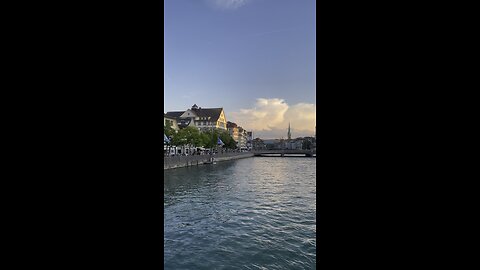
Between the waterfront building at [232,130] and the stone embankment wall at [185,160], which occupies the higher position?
the waterfront building at [232,130]

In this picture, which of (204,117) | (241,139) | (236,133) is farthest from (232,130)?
(204,117)

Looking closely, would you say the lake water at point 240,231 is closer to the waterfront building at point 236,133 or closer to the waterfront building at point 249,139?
the waterfront building at point 236,133

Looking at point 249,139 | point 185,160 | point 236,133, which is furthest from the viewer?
point 249,139

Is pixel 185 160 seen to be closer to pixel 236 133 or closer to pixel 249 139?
pixel 236 133

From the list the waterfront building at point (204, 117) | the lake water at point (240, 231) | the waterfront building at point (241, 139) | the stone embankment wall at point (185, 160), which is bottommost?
the lake water at point (240, 231)

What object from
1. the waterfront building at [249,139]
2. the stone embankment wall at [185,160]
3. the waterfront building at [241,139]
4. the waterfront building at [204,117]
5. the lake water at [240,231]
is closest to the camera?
the lake water at [240,231]

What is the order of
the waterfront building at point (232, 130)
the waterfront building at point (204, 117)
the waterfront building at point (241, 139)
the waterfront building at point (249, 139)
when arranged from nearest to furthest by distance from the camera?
1. the waterfront building at point (204, 117)
2. the waterfront building at point (232, 130)
3. the waterfront building at point (241, 139)
4. the waterfront building at point (249, 139)

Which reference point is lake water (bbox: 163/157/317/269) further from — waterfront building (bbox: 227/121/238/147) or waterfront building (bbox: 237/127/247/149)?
waterfront building (bbox: 237/127/247/149)

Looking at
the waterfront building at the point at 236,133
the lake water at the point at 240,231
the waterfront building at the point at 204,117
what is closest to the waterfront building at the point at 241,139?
the waterfront building at the point at 236,133
